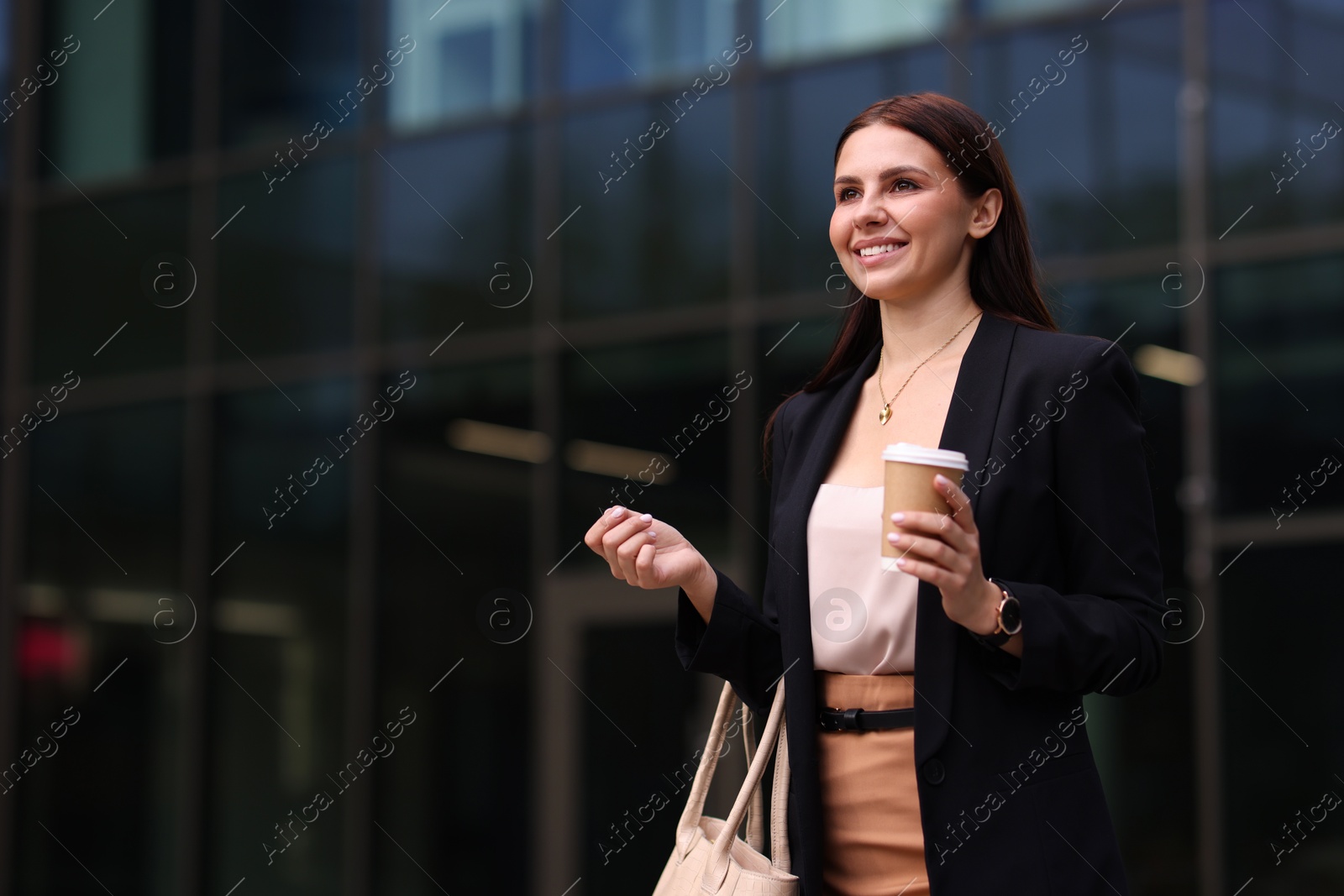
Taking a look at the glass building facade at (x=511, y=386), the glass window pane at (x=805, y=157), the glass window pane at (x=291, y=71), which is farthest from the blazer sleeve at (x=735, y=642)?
the glass window pane at (x=291, y=71)

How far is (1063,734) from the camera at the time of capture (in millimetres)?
2127

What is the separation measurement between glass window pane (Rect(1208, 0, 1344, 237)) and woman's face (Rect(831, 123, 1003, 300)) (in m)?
4.63

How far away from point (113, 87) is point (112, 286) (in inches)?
55.7

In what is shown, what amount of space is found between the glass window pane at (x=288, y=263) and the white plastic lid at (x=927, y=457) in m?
7.71

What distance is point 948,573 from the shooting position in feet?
6.17

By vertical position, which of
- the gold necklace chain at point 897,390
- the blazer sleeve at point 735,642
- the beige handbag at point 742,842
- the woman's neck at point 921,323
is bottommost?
the beige handbag at point 742,842

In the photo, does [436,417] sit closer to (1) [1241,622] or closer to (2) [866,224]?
(1) [1241,622]

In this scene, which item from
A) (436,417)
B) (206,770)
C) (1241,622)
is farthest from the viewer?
(206,770)

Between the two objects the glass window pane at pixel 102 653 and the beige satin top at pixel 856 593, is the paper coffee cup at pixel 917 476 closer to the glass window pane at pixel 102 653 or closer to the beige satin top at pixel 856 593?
the beige satin top at pixel 856 593

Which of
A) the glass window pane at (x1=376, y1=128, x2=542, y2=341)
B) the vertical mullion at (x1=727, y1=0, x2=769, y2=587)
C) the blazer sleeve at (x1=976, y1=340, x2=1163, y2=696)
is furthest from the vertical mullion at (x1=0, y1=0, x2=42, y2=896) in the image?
the blazer sleeve at (x1=976, y1=340, x2=1163, y2=696)

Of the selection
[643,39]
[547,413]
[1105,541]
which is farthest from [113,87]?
[1105,541]

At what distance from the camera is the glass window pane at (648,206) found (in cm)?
812

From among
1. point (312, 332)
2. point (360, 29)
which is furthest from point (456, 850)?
point (360, 29)

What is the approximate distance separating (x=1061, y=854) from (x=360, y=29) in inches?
329
